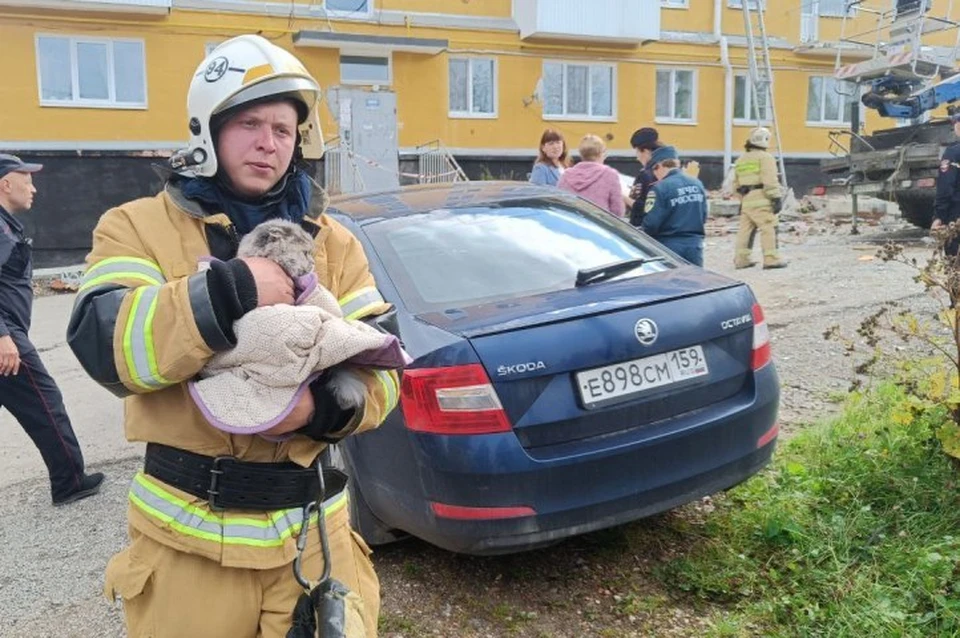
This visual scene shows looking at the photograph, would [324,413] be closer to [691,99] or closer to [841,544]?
[841,544]

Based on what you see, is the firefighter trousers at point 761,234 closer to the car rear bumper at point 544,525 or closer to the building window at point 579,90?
the car rear bumper at point 544,525

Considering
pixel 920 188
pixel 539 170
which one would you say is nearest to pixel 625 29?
pixel 920 188

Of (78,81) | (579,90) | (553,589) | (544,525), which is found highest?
(579,90)

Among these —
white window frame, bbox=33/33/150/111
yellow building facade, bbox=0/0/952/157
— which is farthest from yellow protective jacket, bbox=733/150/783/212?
white window frame, bbox=33/33/150/111

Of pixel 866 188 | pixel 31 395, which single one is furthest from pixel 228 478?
pixel 866 188

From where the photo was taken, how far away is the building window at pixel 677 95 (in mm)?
21750

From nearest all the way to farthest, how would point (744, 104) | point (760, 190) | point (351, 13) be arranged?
point (760, 190), point (351, 13), point (744, 104)

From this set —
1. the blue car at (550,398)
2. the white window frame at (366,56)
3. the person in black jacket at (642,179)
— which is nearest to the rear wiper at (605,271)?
the blue car at (550,398)

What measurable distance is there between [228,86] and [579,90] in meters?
20.1

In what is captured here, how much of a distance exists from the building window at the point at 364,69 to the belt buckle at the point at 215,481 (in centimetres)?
1808

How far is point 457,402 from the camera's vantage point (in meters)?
2.63

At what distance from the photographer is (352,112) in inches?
707

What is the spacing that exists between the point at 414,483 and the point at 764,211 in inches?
334

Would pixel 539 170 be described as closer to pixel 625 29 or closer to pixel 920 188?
pixel 920 188
